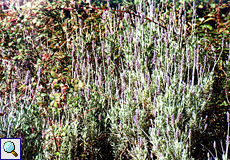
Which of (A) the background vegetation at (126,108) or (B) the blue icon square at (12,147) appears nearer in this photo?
(B) the blue icon square at (12,147)

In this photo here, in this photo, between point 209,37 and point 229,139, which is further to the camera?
point 209,37

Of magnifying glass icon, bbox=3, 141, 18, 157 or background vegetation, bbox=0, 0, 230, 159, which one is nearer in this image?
magnifying glass icon, bbox=3, 141, 18, 157

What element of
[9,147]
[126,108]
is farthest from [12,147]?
[126,108]

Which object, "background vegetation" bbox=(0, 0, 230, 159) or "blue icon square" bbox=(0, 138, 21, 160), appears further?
"background vegetation" bbox=(0, 0, 230, 159)

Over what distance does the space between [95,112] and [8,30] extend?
188 centimetres

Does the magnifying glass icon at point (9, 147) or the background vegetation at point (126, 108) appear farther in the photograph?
the background vegetation at point (126, 108)

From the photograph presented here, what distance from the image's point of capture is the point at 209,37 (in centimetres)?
337

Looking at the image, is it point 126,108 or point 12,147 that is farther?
point 126,108

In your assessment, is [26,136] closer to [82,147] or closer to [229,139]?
[82,147]

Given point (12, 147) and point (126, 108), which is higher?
point (126, 108)

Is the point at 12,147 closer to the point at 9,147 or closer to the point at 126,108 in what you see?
the point at 9,147

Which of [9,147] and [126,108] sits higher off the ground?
[126,108]

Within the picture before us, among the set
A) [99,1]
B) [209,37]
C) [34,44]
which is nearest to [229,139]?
[209,37]

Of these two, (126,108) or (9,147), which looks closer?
(9,147)
